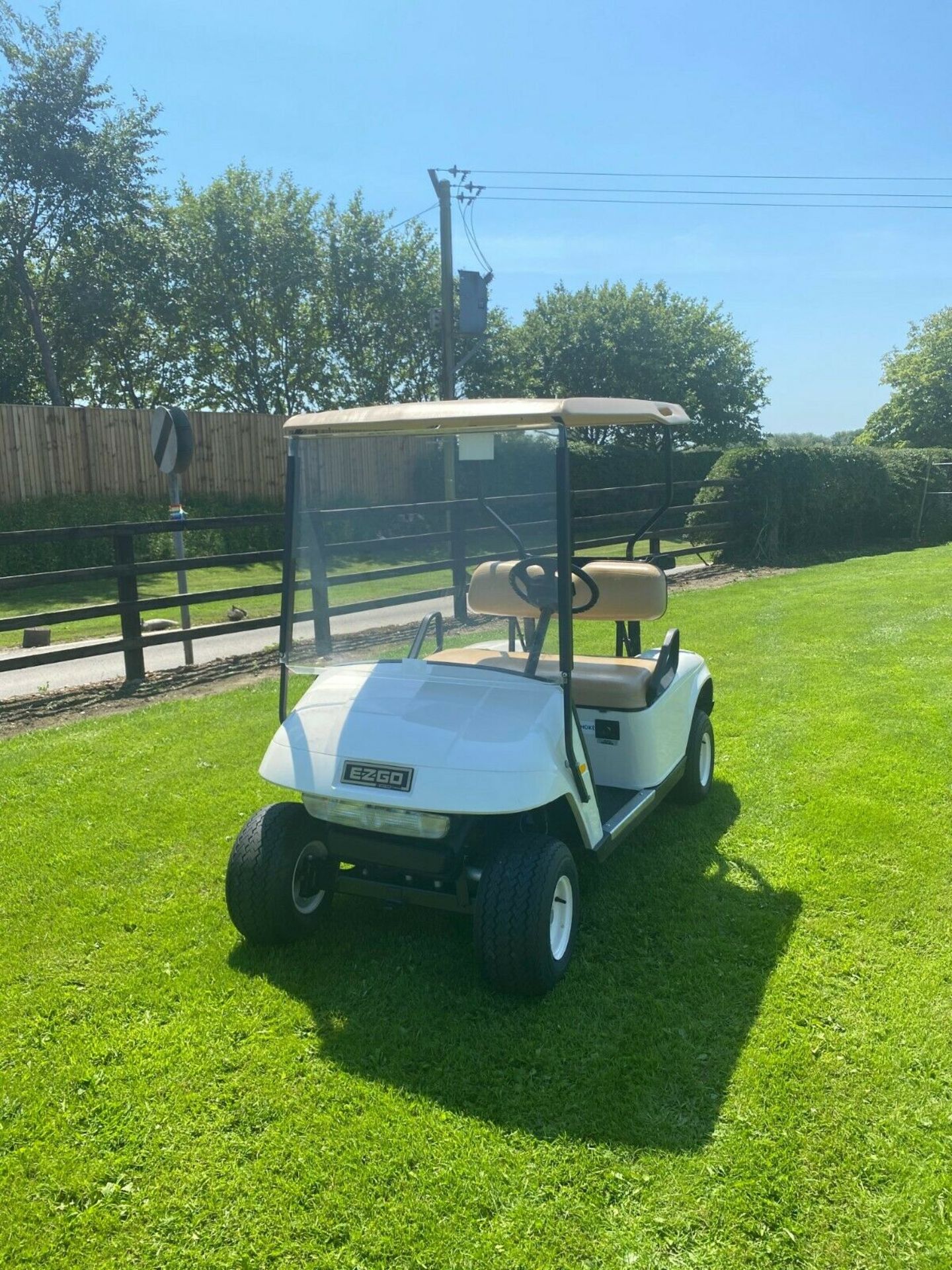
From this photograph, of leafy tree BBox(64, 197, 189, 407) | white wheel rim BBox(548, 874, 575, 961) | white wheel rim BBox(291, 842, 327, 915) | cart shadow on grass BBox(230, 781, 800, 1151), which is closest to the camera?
cart shadow on grass BBox(230, 781, 800, 1151)

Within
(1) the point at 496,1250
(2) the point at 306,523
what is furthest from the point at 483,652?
(1) the point at 496,1250

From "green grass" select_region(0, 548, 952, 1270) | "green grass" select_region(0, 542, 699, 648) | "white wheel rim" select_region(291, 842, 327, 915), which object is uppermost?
"white wheel rim" select_region(291, 842, 327, 915)

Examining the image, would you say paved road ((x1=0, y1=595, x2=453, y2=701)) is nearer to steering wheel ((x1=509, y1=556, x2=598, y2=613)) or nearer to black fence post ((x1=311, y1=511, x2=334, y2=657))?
black fence post ((x1=311, y1=511, x2=334, y2=657))

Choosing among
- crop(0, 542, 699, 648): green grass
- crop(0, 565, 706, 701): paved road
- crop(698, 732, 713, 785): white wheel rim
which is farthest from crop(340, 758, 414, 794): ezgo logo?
crop(0, 565, 706, 701): paved road

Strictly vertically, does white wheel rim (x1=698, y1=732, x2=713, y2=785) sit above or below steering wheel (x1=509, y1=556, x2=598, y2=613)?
below

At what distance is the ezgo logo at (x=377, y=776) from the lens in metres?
3.01

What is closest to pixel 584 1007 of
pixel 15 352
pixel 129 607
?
pixel 129 607

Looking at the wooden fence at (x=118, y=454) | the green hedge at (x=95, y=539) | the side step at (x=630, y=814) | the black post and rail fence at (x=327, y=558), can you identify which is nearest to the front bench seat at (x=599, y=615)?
the black post and rail fence at (x=327, y=558)

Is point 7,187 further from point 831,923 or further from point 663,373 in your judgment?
point 831,923

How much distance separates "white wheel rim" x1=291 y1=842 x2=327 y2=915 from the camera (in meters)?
3.38

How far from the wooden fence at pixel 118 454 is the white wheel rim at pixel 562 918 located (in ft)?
45.4

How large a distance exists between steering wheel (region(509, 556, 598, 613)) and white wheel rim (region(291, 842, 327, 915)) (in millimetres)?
1187

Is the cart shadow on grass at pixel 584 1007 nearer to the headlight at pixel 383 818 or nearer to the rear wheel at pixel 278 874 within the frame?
the rear wheel at pixel 278 874

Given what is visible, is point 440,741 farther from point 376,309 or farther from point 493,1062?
point 376,309
